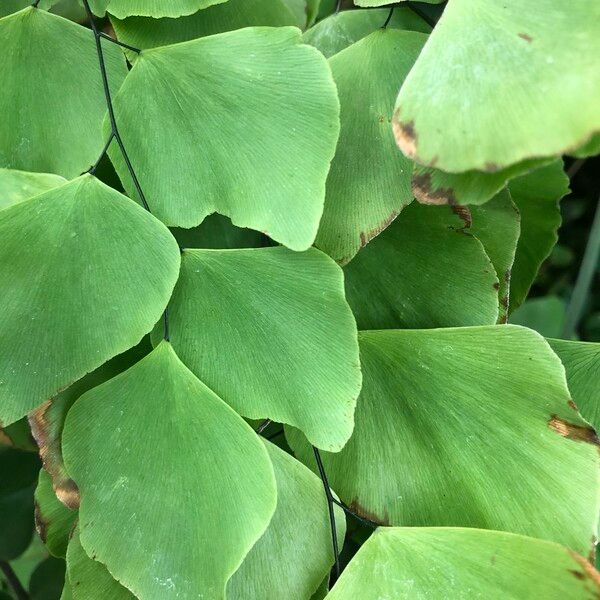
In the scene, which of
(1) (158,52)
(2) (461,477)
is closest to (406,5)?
(1) (158,52)

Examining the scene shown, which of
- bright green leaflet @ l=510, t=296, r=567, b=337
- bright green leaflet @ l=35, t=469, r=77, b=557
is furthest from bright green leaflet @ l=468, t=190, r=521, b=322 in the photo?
bright green leaflet @ l=510, t=296, r=567, b=337

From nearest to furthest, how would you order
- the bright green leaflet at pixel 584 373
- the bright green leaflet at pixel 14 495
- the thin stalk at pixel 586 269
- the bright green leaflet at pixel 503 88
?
1. the bright green leaflet at pixel 503 88
2. the bright green leaflet at pixel 584 373
3. the bright green leaflet at pixel 14 495
4. the thin stalk at pixel 586 269

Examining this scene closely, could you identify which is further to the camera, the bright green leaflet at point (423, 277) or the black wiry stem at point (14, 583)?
the black wiry stem at point (14, 583)

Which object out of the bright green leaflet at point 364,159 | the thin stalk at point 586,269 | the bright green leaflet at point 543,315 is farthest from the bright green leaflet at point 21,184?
the bright green leaflet at point 543,315

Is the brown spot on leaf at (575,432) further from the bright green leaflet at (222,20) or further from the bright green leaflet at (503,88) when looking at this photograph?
the bright green leaflet at (222,20)

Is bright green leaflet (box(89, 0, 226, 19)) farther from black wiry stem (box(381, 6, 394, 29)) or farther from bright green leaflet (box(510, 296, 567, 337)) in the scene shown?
bright green leaflet (box(510, 296, 567, 337))

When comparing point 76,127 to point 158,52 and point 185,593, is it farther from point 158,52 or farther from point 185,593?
point 185,593

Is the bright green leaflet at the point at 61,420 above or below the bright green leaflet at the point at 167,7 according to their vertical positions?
below

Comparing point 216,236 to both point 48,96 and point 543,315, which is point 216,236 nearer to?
point 48,96
